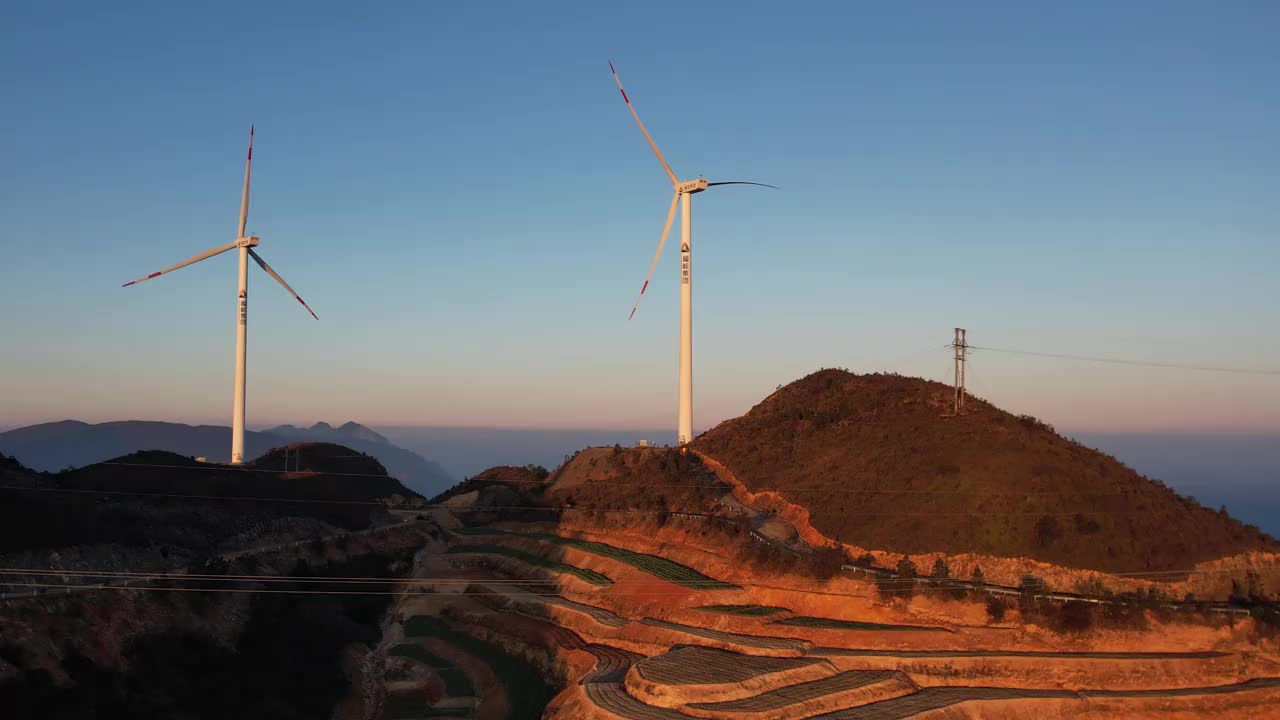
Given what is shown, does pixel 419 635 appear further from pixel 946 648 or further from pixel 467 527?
pixel 946 648

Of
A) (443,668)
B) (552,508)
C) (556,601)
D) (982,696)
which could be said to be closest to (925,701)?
(982,696)

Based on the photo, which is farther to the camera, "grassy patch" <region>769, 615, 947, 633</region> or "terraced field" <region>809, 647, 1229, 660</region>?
"grassy patch" <region>769, 615, 947, 633</region>

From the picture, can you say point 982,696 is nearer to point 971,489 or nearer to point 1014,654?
point 1014,654

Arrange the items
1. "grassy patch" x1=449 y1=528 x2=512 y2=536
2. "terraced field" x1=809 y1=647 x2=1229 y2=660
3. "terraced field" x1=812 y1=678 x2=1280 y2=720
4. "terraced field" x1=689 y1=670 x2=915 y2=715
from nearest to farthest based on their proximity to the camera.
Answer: "terraced field" x1=812 y1=678 x2=1280 y2=720 → "terraced field" x1=689 y1=670 x2=915 y2=715 → "terraced field" x1=809 y1=647 x2=1229 y2=660 → "grassy patch" x1=449 y1=528 x2=512 y2=536

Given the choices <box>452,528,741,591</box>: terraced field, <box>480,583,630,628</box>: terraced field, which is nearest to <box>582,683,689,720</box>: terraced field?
<box>480,583,630,628</box>: terraced field

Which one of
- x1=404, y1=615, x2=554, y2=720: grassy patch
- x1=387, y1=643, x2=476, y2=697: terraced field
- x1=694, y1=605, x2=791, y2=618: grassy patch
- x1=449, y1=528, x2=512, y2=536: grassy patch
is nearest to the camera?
x1=404, y1=615, x2=554, y2=720: grassy patch

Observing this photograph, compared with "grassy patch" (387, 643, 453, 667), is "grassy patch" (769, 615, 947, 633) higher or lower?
higher

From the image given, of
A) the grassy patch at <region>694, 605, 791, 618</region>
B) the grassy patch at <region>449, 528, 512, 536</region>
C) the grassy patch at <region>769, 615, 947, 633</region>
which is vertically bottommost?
the grassy patch at <region>449, 528, 512, 536</region>

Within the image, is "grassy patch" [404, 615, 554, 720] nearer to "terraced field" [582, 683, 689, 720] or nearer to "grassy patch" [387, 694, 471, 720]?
"grassy patch" [387, 694, 471, 720]
